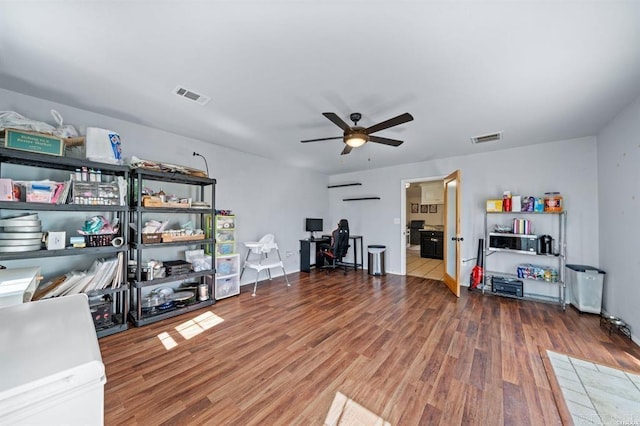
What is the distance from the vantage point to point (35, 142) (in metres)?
2.25

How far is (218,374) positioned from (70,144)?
2837 mm

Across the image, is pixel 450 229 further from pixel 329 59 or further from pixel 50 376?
pixel 50 376

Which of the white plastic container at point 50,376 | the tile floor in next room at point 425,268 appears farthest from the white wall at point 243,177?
the white plastic container at point 50,376

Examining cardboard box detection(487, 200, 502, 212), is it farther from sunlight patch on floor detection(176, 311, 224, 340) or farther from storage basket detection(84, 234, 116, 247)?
storage basket detection(84, 234, 116, 247)

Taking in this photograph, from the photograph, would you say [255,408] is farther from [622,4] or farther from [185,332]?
[622,4]

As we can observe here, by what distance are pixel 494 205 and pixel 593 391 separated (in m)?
2.90

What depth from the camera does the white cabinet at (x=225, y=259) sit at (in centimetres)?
375

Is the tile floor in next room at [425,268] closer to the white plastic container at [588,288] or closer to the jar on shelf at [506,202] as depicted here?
the jar on shelf at [506,202]

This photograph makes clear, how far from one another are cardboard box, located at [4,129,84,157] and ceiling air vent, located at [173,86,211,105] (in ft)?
4.07

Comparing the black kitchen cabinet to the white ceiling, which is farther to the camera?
the black kitchen cabinet

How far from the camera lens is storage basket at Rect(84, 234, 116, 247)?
2582mm

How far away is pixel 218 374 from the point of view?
2.00 m

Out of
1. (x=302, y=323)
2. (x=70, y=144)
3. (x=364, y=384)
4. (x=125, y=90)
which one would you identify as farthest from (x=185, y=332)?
(x=125, y=90)

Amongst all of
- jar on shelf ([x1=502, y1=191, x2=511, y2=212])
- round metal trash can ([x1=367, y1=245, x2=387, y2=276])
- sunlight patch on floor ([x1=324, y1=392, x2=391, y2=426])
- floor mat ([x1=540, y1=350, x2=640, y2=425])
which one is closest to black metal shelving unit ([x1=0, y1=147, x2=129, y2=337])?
sunlight patch on floor ([x1=324, y1=392, x2=391, y2=426])
